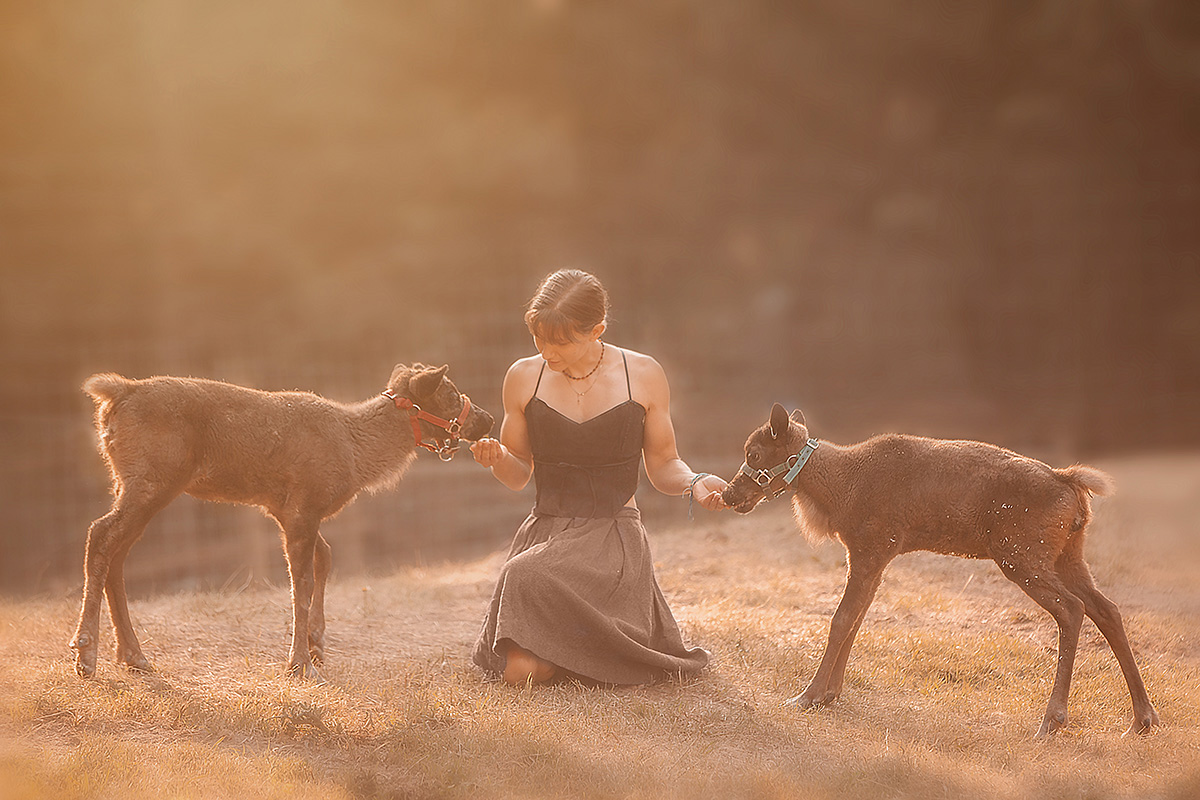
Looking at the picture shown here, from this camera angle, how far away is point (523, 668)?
18.7 feet

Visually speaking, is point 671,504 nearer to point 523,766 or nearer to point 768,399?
point 768,399

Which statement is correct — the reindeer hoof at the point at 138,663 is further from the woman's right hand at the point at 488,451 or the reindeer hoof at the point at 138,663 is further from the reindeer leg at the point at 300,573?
the woman's right hand at the point at 488,451

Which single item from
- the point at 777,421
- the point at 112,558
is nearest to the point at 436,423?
the point at 112,558

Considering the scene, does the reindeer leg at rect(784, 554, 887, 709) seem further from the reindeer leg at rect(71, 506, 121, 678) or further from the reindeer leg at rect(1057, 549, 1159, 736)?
the reindeer leg at rect(71, 506, 121, 678)

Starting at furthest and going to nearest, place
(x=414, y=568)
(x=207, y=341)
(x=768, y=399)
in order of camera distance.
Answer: (x=768, y=399) < (x=207, y=341) < (x=414, y=568)

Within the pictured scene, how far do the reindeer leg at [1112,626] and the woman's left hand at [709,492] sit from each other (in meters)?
1.84

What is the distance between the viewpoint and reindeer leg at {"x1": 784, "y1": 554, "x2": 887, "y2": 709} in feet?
17.2

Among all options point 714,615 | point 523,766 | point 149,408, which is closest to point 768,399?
point 714,615

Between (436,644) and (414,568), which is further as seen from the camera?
(414,568)

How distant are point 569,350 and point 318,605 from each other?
2640 millimetres

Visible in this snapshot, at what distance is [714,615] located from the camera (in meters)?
7.70

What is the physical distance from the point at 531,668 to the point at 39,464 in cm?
Result: 1324

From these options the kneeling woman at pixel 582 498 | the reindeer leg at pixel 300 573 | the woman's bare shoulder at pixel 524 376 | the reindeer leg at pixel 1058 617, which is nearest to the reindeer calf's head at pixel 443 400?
the kneeling woman at pixel 582 498

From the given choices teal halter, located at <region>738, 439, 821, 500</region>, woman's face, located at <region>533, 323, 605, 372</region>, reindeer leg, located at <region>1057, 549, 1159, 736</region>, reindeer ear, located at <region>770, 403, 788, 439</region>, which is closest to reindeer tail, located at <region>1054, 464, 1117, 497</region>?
reindeer leg, located at <region>1057, 549, 1159, 736</region>
